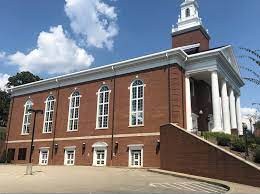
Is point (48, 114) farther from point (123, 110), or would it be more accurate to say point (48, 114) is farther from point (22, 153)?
point (123, 110)

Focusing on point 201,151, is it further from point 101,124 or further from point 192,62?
point 101,124

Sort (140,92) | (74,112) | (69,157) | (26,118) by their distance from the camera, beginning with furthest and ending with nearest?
1. (26,118)
2. (74,112)
3. (69,157)
4. (140,92)

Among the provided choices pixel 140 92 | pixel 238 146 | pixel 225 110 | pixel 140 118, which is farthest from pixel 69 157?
pixel 238 146

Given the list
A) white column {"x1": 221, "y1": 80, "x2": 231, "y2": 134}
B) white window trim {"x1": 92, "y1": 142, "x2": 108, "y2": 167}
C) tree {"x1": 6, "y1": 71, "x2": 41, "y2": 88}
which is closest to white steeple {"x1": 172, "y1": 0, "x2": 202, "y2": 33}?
white column {"x1": 221, "y1": 80, "x2": 231, "y2": 134}

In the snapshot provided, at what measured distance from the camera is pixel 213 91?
1190 inches

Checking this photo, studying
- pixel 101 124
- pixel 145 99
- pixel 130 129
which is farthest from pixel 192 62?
pixel 101 124

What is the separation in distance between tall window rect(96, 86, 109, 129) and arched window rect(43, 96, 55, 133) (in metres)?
7.39

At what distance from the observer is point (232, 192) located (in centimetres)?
1442

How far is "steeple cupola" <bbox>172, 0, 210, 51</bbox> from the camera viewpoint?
3903 centimetres

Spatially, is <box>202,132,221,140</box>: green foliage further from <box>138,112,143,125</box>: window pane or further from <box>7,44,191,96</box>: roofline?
<box>7,44,191,96</box>: roofline

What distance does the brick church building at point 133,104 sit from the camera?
98.1ft

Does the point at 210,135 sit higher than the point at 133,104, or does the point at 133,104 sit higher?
the point at 133,104

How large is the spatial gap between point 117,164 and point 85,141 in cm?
510

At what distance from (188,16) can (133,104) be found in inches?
612
